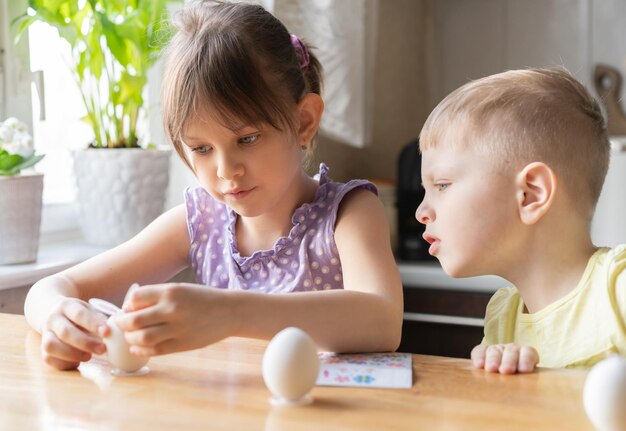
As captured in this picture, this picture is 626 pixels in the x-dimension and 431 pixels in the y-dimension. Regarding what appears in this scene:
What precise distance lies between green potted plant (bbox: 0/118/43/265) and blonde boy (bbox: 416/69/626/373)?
798mm

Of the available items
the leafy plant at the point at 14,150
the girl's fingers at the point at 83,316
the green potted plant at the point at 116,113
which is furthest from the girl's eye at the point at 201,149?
the green potted plant at the point at 116,113

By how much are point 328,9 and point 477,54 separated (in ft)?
3.45

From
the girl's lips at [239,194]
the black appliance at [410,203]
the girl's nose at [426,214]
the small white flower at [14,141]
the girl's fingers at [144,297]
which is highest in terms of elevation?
the small white flower at [14,141]

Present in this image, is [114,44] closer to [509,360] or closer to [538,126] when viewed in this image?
[538,126]

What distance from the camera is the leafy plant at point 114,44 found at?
69.2 inches

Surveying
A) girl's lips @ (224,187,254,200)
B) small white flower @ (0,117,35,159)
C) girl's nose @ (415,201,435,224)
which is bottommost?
girl's nose @ (415,201,435,224)

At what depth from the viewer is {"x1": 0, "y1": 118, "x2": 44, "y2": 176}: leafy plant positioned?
149 cm

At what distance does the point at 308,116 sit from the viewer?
120 centimetres

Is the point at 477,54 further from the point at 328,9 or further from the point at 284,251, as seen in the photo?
the point at 284,251

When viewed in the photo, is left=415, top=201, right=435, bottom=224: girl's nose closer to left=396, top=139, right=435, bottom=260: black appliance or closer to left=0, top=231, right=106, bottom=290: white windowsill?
left=0, top=231, right=106, bottom=290: white windowsill

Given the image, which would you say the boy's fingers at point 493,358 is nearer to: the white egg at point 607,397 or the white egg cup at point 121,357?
the white egg at point 607,397

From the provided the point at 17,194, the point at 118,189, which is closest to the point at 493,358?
the point at 17,194

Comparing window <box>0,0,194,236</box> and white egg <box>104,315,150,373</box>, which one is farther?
window <box>0,0,194,236</box>

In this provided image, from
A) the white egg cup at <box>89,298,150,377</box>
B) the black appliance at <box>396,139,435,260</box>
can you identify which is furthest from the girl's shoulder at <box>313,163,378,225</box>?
the black appliance at <box>396,139,435,260</box>
